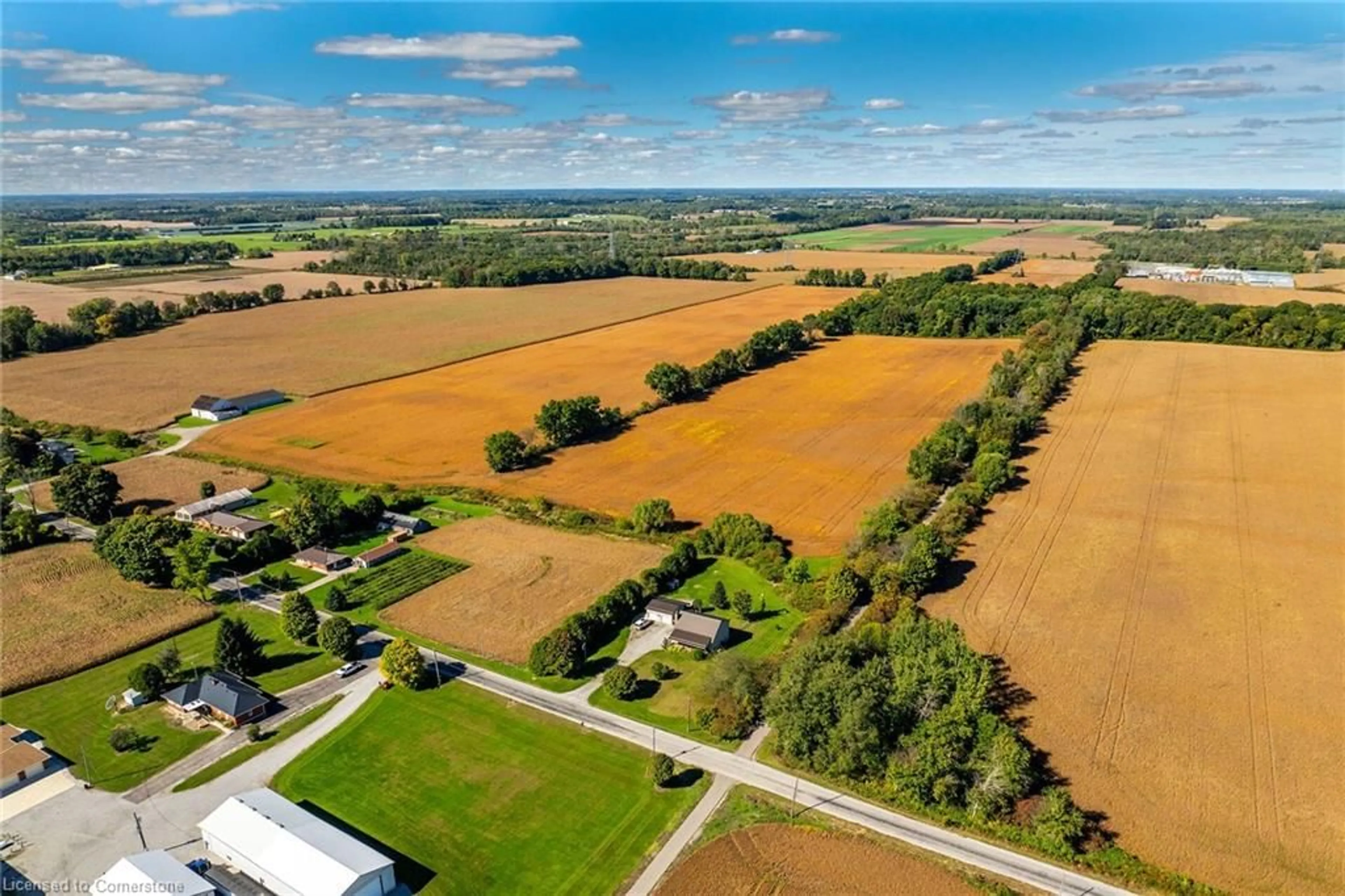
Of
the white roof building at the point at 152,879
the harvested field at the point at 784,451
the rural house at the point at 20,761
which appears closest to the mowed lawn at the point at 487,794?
the white roof building at the point at 152,879

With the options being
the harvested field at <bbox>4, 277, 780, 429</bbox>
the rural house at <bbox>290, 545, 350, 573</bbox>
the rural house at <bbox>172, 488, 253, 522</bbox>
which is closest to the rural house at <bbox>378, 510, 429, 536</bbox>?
the rural house at <bbox>290, 545, 350, 573</bbox>

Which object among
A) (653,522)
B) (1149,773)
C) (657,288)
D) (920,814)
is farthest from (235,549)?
(657,288)

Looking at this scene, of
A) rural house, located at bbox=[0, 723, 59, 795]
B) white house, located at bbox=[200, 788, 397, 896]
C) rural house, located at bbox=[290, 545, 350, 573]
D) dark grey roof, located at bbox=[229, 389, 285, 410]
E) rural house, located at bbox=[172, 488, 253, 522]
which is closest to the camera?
white house, located at bbox=[200, 788, 397, 896]

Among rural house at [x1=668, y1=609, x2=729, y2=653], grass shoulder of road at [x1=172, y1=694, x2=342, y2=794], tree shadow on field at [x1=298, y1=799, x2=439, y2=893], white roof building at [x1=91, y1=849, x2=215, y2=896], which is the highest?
→ rural house at [x1=668, y1=609, x2=729, y2=653]

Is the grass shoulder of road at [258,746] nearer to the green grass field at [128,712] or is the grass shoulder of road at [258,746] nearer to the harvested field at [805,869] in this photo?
the green grass field at [128,712]

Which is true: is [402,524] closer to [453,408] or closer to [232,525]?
[232,525]

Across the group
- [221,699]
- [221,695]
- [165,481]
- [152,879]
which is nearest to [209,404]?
[165,481]

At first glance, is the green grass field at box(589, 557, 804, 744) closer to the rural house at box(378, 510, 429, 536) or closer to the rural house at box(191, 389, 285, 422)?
the rural house at box(378, 510, 429, 536)
